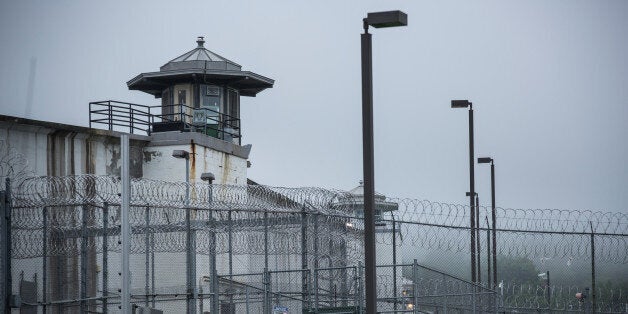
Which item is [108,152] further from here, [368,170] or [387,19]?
[387,19]

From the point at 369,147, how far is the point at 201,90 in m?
23.0

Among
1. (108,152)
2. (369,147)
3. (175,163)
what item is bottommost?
(369,147)

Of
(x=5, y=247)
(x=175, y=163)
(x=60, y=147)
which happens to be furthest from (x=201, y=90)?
(x=5, y=247)

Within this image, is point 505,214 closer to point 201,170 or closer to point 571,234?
point 571,234

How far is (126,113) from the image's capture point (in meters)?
35.0

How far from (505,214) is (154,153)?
15.3 meters

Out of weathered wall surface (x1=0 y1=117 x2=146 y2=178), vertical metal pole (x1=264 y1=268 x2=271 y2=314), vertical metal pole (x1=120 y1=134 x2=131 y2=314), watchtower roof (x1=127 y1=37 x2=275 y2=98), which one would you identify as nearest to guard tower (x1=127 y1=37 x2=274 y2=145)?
watchtower roof (x1=127 y1=37 x2=275 y2=98)

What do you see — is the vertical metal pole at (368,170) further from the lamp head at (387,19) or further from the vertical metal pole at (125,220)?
the vertical metal pole at (125,220)

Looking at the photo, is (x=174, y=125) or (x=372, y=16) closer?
(x=372, y=16)

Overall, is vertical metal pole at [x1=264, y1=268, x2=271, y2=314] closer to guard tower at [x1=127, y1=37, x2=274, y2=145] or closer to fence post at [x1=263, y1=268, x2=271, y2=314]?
fence post at [x1=263, y1=268, x2=271, y2=314]

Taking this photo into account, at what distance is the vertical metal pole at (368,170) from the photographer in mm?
15812

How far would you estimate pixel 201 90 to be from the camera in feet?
126

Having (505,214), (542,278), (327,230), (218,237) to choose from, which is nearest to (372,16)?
(505,214)

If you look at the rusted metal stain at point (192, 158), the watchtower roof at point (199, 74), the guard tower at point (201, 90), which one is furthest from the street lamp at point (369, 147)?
the watchtower roof at point (199, 74)
